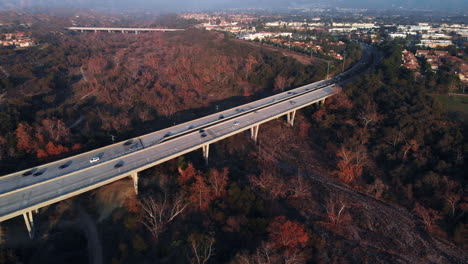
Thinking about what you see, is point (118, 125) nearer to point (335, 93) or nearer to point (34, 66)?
point (335, 93)

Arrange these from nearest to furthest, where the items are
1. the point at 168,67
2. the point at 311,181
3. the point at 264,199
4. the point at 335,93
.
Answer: the point at 264,199 → the point at 311,181 → the point at 335,93 → the point at 168,67

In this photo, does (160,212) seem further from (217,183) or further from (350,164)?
(350,164)

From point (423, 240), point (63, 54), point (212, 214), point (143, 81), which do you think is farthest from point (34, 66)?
point (423, 240)

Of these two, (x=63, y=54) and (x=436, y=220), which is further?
(x=63, y=54)

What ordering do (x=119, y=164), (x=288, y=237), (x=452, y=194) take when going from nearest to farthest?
(x=288, y=237), (x=452, y=194), (x=119, y=164)

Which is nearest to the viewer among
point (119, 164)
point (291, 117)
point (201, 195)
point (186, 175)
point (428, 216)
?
point (428, 216)

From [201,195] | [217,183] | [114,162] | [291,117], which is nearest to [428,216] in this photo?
[217,183]
